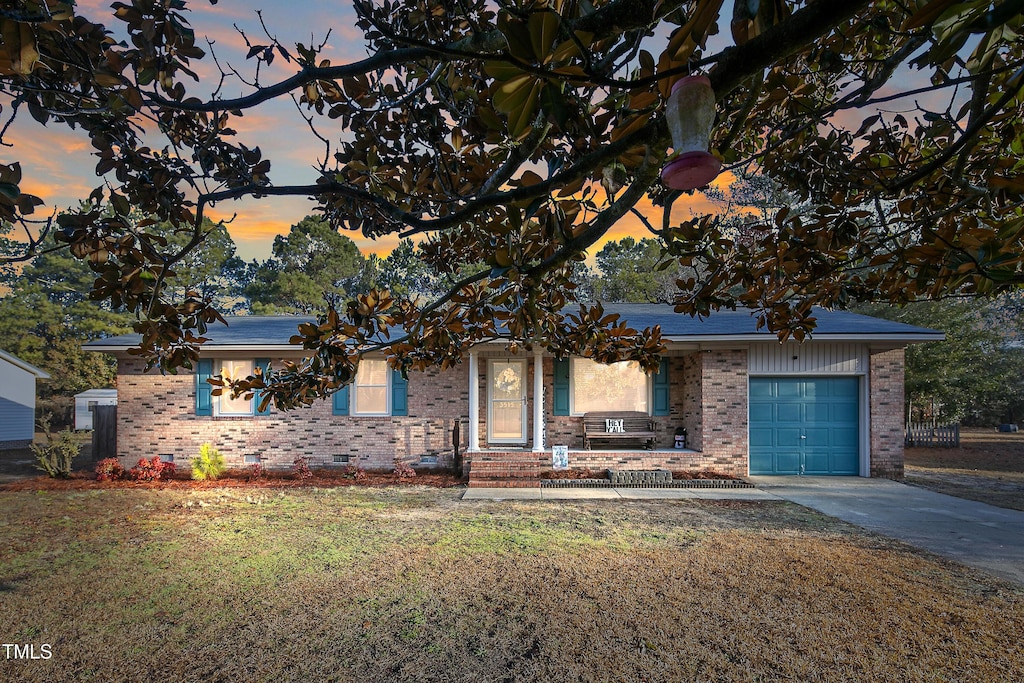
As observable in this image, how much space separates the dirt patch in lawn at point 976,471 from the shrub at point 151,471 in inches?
632

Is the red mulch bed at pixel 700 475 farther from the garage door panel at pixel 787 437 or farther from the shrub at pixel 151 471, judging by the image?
the shrub at pixel 151 471

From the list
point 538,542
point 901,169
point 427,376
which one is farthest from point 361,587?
point 427,376

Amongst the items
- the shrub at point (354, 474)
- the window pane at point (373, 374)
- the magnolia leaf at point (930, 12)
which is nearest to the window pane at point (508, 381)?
Answer: the window pane at point (373, 374)

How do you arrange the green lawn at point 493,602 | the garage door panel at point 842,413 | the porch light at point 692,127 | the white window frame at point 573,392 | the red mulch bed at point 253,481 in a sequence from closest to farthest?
the porch light at point 692,127 < the green lawn at point 493,602 < the red mulch bed at point 253,481 < the garage door panel at point 842,413 < the white window frame at point 573,392

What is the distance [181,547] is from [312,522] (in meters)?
1.69

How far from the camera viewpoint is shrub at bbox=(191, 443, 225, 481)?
11.0 metres

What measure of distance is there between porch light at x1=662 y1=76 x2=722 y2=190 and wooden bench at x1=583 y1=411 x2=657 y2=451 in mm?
10621

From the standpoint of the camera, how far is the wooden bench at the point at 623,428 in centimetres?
1160

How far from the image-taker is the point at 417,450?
11734 mm

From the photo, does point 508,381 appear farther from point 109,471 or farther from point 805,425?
point 109,471

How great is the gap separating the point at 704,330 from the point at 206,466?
446 inches

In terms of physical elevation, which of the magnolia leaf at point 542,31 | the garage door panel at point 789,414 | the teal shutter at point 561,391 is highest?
the magnolia leaf at point 542,31

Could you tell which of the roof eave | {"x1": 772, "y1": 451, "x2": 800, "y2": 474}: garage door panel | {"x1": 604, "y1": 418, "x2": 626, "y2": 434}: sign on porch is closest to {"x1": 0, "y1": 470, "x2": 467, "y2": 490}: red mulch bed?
{"x1": 604, "y1": 418, "x2": 626, "y2": 434}: sign on porch

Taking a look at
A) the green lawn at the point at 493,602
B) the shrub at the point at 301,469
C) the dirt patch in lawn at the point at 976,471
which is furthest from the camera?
the shrub at the point at 301,469
